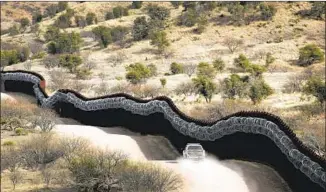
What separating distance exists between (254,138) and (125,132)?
1317 cm

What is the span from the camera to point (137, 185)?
62.6 ft

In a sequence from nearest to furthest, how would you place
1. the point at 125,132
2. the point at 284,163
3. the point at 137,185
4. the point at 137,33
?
the point at 137,185
the point at 284,163
the point at 125,132
the point at 137,33

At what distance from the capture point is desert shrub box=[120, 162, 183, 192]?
62.5 feet

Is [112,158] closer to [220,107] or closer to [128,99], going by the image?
[128,99]

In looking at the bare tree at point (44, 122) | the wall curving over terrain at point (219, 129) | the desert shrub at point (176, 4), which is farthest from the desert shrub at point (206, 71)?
the desert shrub at point (176, 4)

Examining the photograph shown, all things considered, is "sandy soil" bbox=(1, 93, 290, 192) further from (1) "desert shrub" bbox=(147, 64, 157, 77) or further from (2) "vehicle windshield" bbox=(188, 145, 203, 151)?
(1) "desert shrub" bbox=(147, 64, 157, 77)

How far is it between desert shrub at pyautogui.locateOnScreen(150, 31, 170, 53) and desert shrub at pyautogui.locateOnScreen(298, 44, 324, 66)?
18715 millimetres

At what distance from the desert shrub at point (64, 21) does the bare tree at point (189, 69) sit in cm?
4088

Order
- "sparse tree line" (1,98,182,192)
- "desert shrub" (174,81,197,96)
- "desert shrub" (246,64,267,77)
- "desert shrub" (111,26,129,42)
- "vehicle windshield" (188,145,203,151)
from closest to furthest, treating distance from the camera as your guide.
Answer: "sparse tree line" (1,98,182,192) → "vehicle windshield" (188,145,203,151) → "desert shrub" (174,81,197,96) → "desert shrub" (246,64,267,77) → "desert shrub" (111,26,129,42)

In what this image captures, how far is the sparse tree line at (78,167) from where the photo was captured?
19.5 meters

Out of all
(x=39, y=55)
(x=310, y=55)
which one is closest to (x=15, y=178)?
(x=310, y=55)

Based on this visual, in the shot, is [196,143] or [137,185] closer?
[137,185]

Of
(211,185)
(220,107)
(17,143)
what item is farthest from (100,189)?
(220,107)

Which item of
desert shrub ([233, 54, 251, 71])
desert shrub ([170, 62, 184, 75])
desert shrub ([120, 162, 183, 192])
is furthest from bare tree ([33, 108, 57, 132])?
desert shrub ([233, 54, 251, 71])
